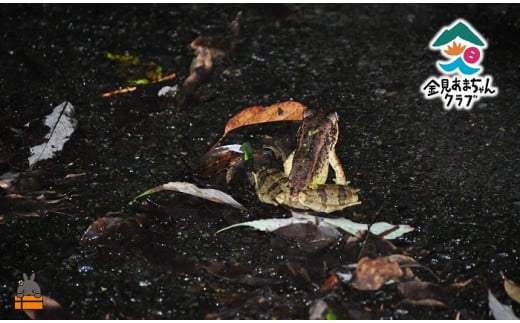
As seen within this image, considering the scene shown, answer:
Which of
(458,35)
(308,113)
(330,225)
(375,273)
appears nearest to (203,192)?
(330,225)

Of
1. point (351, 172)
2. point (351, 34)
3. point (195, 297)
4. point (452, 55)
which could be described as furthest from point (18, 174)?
point (452, 55)

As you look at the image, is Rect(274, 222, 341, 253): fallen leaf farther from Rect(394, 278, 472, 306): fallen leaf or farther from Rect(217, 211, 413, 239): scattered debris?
Rect(394, 278, 472, 306): fallen leaf

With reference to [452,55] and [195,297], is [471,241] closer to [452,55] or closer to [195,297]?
[195,297]

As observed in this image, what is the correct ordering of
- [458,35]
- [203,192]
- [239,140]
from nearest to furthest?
[203,192]
[239,140]
[458,35]

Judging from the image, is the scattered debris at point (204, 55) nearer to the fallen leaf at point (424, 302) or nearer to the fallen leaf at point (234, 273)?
the fallen leaf at point (234, 273)

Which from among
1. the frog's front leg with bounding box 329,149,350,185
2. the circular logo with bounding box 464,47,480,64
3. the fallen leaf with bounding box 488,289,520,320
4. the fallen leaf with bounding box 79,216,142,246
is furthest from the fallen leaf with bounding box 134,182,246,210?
the circular logo with bounding box 464,47,480,64

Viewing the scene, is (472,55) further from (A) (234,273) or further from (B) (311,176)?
(A) (234,273)
